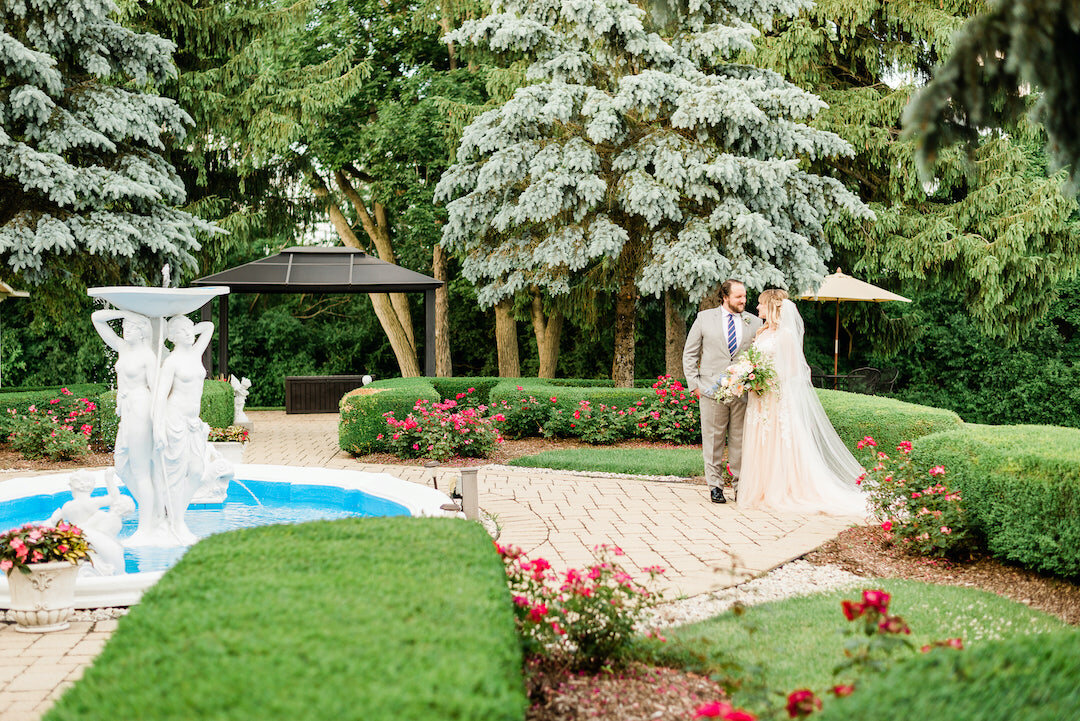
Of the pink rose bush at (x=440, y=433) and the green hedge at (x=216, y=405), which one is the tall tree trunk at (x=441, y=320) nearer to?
the green hedge at (x=216, y=405)

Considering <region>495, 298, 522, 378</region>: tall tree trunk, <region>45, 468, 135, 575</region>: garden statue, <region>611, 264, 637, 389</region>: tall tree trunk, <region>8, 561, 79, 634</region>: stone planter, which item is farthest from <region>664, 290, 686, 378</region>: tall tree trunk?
<region>8, 561, 79, 634</region>: stone planter

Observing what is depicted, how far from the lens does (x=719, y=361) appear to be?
8.55 metres

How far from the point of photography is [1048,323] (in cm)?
1909

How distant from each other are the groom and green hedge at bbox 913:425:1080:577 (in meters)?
2.42

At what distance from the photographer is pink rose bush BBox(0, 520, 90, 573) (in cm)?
475

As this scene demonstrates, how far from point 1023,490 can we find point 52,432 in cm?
1046

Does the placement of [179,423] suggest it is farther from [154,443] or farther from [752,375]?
[752,375]

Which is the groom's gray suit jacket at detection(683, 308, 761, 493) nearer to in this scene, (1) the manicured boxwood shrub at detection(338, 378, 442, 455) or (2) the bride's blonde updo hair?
(2) the bride's blonde updo hair

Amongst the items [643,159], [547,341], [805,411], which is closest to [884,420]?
[805,411]

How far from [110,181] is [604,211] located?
7.04 metres

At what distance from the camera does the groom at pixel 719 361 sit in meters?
8.48

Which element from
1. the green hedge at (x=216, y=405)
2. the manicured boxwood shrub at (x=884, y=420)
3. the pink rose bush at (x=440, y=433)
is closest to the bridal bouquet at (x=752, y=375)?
the manicured boxwood shrub at (x=884, y=420)

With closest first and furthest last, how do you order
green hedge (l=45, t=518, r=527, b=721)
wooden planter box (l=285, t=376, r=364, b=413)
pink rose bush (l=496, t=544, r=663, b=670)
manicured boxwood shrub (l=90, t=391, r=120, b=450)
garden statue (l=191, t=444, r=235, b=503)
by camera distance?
green hedge (l=45, t=518, r=527, b=721) < pink rose bush (l=496, t=544, r=663, b=670) < garden statue (l=191, t=444, r=235, b=503) < manicured boxwood shrub (l=90, t=391, r=120, b=450) < wooden planter box (l=285, t=376, r=364, b=413)

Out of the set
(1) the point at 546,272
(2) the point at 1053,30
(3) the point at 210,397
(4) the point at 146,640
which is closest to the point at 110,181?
(3) the point at 210,397
